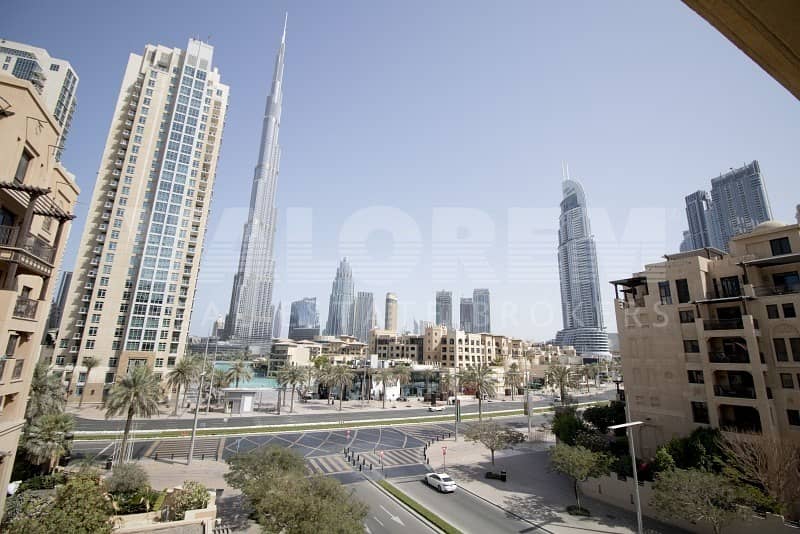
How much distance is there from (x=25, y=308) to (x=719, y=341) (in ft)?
157

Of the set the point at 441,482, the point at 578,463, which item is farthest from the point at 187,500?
the point at 578,463

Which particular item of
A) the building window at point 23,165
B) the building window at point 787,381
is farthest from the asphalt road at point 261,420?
the building window at point 787,381

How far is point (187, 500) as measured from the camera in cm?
2211

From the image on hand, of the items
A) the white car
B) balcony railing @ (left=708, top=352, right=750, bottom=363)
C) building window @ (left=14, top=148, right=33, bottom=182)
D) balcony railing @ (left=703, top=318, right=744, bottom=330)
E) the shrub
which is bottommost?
the white car

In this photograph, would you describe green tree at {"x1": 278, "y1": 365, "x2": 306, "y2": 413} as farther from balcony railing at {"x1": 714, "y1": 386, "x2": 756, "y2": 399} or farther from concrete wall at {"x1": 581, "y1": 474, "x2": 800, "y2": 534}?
balcony railing at {"x1": 714, "y1": 386, "x2": 756, "y2": 399}

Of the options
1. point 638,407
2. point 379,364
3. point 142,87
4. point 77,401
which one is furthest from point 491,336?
point 142,87

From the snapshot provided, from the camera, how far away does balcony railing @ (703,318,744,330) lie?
101 feet

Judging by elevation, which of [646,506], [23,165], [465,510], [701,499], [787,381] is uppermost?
[23,165]

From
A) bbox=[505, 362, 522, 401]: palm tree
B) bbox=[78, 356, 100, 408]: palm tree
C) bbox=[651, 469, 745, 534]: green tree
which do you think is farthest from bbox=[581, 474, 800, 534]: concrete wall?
bbox=[78, 356, 100, 408]: palm tree

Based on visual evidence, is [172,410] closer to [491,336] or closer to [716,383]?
[716,383]

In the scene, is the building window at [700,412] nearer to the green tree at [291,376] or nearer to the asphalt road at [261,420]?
the asphalt road at [261,420]

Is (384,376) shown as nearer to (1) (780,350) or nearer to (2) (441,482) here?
(2) (441,482)

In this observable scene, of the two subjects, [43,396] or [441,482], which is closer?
[43,396]

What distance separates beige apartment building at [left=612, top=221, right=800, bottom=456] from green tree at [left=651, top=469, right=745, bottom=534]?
899cm
